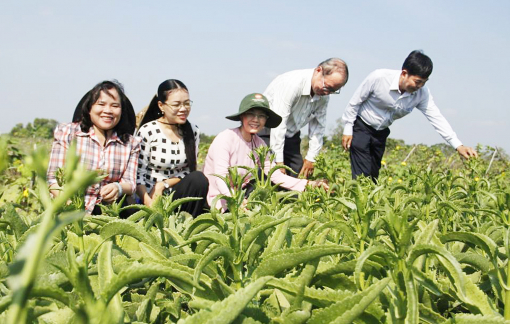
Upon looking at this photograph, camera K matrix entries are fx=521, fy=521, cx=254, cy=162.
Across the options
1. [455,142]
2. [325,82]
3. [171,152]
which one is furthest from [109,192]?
[455,142]

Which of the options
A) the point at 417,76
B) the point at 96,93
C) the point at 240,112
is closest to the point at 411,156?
the point at 417,76

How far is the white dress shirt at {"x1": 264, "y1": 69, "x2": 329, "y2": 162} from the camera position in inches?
215

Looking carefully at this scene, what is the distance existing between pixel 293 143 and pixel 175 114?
6.06ft

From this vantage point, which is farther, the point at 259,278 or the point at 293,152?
the point at 293,152

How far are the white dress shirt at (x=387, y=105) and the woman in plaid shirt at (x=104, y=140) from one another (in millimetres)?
3092

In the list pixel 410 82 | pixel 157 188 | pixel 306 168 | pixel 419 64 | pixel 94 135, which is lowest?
pixel 306 168

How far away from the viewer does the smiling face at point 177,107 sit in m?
4.70

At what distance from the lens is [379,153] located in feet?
22.2

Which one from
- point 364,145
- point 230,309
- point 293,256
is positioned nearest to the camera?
point 230,309

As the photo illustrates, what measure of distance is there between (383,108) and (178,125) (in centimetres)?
269

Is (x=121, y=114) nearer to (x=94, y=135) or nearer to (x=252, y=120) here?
(x=94, y=135)

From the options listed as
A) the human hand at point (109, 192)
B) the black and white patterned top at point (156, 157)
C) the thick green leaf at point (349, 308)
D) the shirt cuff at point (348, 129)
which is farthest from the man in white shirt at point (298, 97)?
the thick green leaf at point (349, 308)

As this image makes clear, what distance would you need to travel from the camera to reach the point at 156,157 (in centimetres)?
478

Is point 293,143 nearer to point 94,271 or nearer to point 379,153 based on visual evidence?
point 379,153
